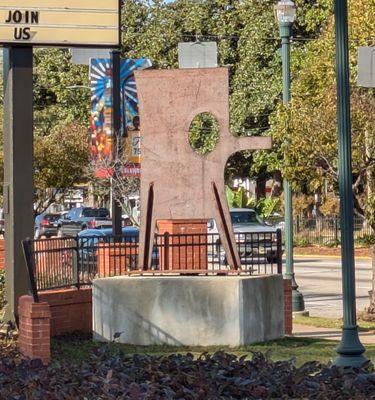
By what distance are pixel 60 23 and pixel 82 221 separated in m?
40.6

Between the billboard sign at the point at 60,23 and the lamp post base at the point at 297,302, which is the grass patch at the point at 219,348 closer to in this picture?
the billboard sign at the point at 60,23

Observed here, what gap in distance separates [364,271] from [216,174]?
19618mm

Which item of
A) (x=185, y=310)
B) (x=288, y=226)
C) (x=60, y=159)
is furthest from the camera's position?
(x=60, y=159)

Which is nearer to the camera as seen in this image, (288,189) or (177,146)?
(177,146)

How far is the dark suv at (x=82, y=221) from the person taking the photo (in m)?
51.2

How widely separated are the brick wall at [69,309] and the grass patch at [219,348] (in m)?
0.25

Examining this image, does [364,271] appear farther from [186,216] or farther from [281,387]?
[281,387]

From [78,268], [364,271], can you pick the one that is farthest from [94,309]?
[364,271]

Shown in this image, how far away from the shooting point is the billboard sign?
15.1 m

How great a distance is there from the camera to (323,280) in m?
31.1

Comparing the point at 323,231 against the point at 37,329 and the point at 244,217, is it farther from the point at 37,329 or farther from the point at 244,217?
the point at 37,329

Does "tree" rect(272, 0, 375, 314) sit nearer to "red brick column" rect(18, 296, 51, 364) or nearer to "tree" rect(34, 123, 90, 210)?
"red brick column" rect(18, 296, 51, 364)

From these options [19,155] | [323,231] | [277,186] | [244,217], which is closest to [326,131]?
[19,155]

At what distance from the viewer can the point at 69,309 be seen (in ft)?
51.8
